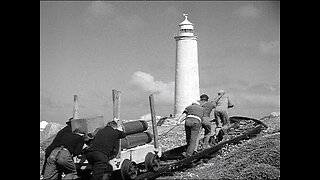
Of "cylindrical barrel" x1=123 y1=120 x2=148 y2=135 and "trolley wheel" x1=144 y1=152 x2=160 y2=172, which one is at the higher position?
"cylindrical barrel" x1=123 y1=120 x2=148 y2=135

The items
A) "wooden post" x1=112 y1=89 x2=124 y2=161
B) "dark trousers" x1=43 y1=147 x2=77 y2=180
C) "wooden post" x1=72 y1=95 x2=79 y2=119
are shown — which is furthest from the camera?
"wooden post" x1=72 y1=95 x2=79 y2=119

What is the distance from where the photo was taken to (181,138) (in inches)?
426

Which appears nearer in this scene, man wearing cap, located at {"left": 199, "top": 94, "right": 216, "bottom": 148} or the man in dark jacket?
the man in dark jacket

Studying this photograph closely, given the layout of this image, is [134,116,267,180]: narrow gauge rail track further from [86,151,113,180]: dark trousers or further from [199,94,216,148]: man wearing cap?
[86,151,113,180]: dark trousers

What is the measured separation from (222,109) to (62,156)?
16.5ft

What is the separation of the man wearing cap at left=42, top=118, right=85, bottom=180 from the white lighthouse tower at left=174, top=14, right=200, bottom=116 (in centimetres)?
986

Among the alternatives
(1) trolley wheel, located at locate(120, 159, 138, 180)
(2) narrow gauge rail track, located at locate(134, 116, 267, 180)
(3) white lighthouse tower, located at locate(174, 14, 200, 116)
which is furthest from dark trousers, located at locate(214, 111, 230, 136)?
(3) white lighthouse tower, located at locate(174, 14, 200, 116)

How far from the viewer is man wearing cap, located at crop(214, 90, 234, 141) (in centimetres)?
1004

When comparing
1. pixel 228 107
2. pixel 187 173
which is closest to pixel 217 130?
pixel 228 107

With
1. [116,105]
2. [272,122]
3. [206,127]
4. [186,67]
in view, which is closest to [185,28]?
[186,67]
